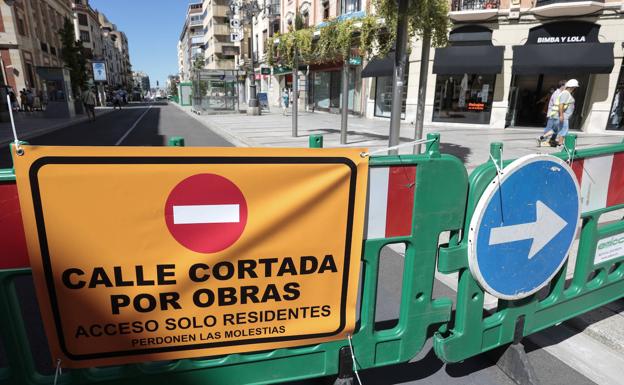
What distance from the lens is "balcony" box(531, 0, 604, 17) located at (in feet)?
49.3

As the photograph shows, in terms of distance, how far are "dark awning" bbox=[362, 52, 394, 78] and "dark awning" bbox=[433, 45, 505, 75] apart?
2.51m

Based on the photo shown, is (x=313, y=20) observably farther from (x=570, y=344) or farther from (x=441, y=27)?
(x=570, y=344)

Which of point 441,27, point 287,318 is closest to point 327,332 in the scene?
point 287,318

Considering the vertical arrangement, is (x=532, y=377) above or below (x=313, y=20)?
below

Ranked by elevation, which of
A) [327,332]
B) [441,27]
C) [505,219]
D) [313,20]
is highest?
[313,20]

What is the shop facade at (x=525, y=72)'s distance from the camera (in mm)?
15422

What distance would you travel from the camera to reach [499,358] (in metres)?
2.52

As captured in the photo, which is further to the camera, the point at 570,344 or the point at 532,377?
the point at 570,344

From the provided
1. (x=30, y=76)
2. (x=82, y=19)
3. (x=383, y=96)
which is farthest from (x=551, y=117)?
(x=82, y=19)

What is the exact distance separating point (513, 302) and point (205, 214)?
1955mm

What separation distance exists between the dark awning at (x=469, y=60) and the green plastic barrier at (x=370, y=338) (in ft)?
56.7

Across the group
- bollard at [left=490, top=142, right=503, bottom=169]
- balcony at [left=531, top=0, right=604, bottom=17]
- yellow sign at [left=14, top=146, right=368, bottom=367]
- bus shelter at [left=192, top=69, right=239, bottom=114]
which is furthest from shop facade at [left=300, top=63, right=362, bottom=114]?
yellow sign at [left=14, top=146, right=368, bottom=367]

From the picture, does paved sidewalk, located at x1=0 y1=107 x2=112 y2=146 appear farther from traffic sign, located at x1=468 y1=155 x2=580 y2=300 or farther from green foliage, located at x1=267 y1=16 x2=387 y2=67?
traffic sign, located at x1=468 y1=155 x2=580 y2=300

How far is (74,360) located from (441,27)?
28.6ft
